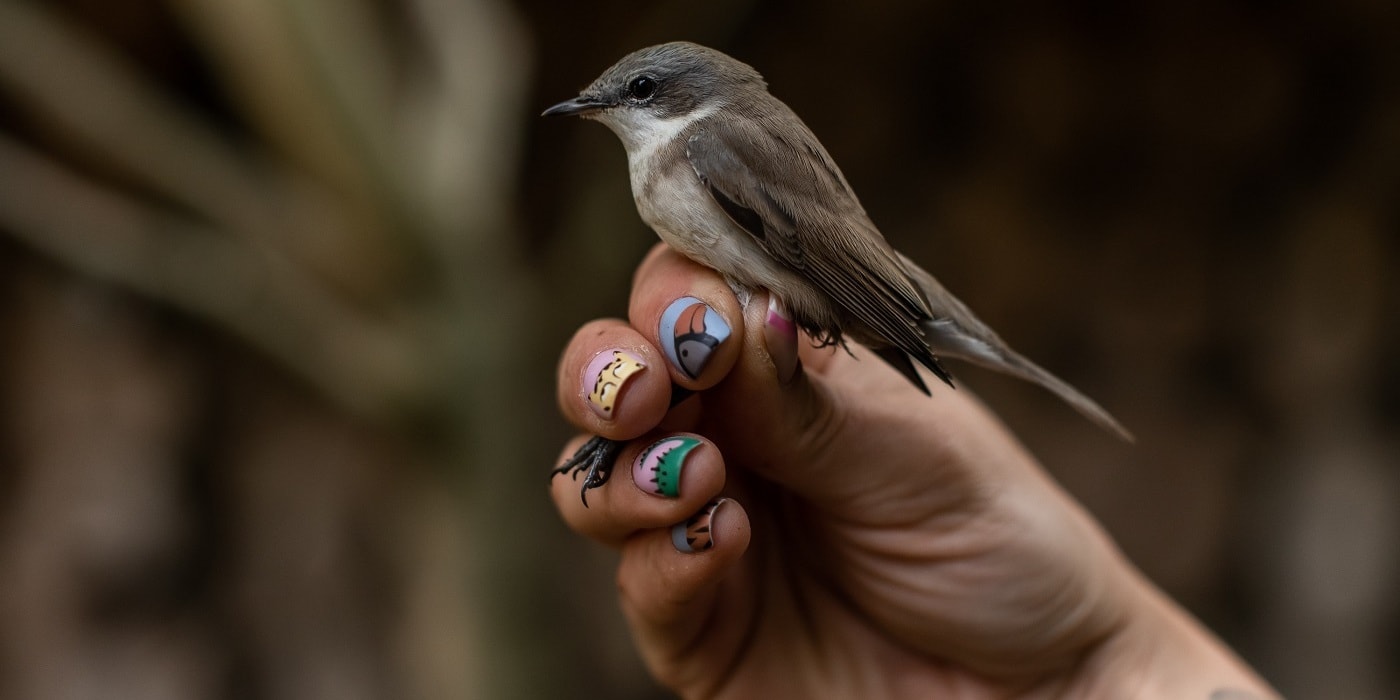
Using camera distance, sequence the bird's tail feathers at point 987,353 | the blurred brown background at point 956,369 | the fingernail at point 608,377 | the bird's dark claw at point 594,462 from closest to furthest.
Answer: the fingernail at point 608,377 < the bird's dark claw at point 594,462 < the bird's tail feathers at point 987,353 < the blurred brown background at point 956,369

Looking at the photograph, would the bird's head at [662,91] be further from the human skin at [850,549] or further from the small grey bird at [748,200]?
the human skin at [850,549]

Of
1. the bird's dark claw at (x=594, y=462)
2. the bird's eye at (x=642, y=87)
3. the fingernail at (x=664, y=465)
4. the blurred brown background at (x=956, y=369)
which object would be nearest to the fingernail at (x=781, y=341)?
the fingernail at (x=664, y=465)

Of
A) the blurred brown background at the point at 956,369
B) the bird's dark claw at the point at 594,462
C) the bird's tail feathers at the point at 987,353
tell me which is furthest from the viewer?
the blurred brown background at the point at 956,369

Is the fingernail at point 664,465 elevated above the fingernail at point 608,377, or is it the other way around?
the fingernail at point 608,377

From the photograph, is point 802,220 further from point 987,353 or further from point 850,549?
point 850,549

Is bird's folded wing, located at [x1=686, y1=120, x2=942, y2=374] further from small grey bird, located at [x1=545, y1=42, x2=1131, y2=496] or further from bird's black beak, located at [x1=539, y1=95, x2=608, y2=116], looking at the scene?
bird's black beak, located at [x1=539, y1=95, x2=608, y2=116]

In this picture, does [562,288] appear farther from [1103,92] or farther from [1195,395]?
[1195,395]
